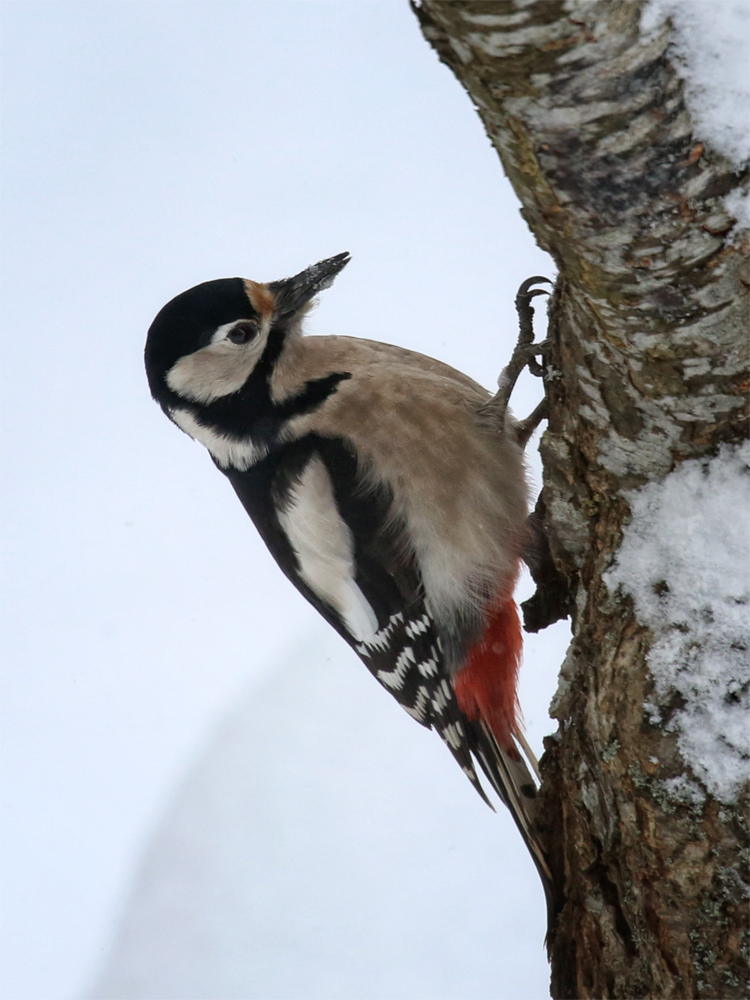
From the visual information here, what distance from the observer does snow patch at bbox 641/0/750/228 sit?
0.99 metres

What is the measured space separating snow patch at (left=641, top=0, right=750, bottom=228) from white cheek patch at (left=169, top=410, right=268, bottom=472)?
4.41ft

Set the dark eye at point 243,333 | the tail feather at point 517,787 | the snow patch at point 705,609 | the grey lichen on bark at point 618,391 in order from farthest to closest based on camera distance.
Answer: the dark eye at point 243,333
the tail feather at point 517,787
the snow patch at point 705,609
the grey lichen on bark at point 618,391

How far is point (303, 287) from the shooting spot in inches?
84.7

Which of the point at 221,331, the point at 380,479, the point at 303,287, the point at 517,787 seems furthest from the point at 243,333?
the point at 517,787

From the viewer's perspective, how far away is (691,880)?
50.5 inches

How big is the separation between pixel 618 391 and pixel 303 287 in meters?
1.04

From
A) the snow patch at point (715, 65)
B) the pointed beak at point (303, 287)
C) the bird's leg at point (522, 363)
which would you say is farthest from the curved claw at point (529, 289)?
the snow patch at point (715, 65)

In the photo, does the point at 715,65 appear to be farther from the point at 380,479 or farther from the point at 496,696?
the point at 496,696

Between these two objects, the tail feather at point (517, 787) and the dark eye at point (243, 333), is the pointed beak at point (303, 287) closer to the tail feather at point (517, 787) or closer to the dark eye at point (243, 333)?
the dark eye at point (243, 333)

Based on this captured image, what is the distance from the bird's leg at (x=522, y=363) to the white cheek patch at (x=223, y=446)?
57cm

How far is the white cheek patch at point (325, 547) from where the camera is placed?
210cm

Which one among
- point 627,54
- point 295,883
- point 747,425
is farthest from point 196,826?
point 627,54

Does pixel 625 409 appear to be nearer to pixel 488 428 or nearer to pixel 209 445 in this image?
pixel 488 428

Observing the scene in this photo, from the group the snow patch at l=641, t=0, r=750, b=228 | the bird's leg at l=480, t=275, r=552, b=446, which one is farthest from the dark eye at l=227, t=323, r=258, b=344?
the snow patch at l=641, t=0, r=750, b=228
